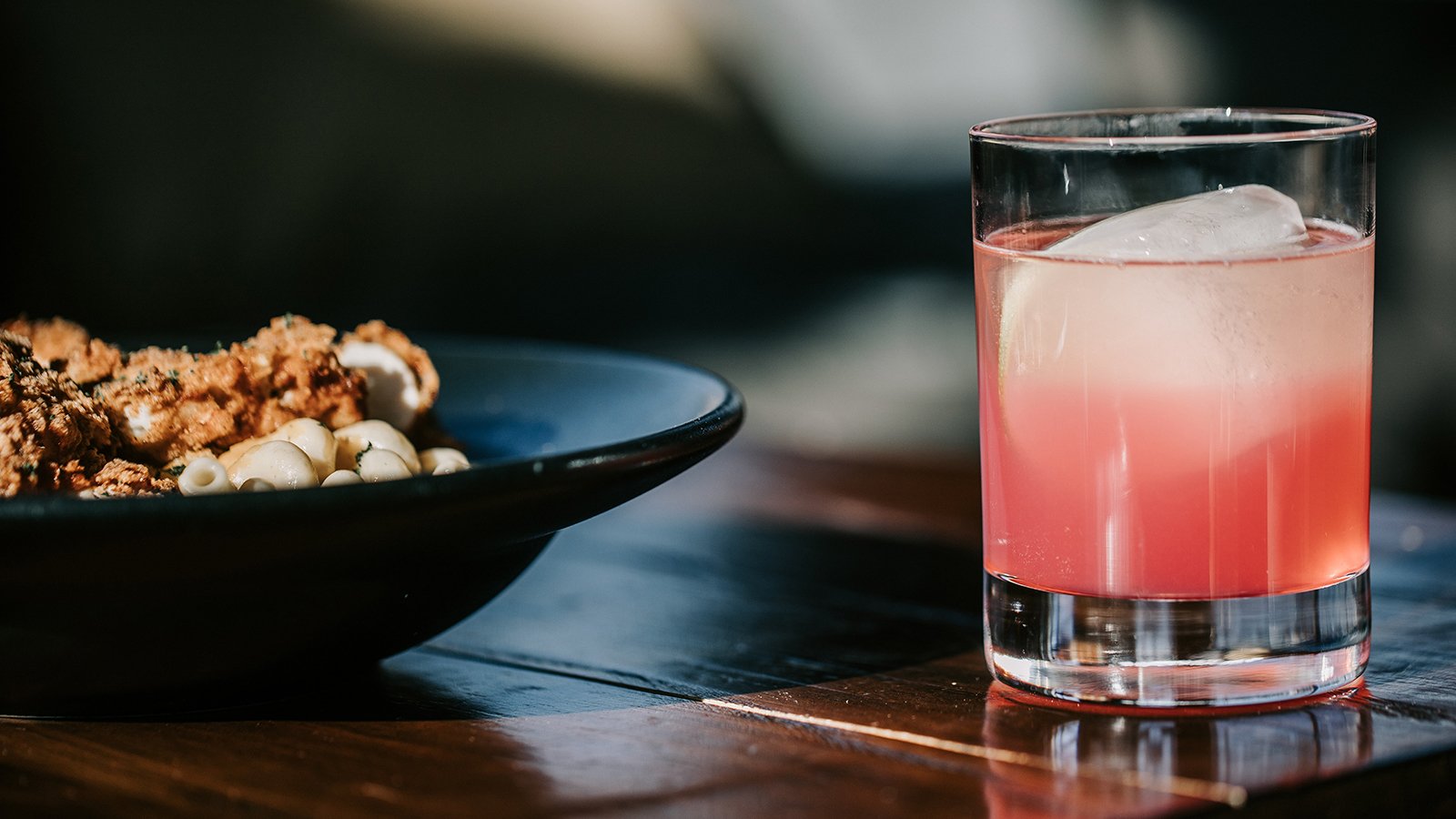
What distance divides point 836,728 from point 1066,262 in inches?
8.5

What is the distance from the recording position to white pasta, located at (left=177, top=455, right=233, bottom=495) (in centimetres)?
70

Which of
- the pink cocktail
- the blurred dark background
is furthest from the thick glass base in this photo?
the blurred dark background

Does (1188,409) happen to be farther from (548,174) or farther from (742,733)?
(548,174)

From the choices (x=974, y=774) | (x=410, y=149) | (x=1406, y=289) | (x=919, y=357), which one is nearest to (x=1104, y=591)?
(x=974, y=774)

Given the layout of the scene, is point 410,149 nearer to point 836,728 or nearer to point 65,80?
point 65,80

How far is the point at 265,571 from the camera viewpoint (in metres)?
0.61

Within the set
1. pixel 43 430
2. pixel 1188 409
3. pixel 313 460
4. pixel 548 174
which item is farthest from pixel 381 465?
pixel 548 174

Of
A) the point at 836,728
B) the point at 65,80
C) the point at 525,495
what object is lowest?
the point at 836,728

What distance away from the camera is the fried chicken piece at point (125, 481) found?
687 millimetres

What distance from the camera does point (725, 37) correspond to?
3816mm

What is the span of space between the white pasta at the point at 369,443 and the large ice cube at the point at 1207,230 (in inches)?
13.3

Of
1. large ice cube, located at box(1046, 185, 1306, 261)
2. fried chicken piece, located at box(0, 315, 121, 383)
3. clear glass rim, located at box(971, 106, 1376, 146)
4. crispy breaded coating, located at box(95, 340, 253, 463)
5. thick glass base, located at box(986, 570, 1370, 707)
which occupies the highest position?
clear glass rim, located at box(971, 106, 1376, 146)

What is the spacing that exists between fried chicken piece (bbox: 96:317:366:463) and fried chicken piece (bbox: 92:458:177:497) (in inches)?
1.8

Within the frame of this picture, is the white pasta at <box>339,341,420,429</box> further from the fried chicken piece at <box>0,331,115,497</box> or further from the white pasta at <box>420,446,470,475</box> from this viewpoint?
the fried chicken piece at <box>0,331,115,497</box>
